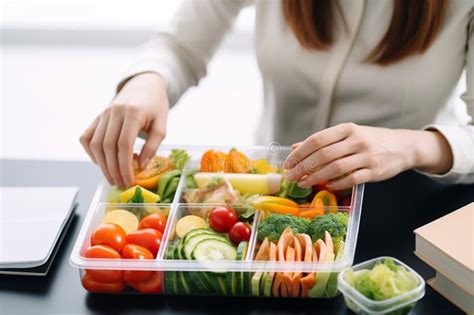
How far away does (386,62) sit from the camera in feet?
5.67

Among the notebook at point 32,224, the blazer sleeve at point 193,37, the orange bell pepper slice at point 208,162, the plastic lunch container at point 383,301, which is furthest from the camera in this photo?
the blazer sleeve at point 193,37

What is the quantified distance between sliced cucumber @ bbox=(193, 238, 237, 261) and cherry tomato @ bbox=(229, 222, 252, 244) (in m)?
0.02

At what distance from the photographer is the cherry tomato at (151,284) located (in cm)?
126

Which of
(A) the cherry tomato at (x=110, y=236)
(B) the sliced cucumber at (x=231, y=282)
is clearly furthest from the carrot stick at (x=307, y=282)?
(A) the cherry tomato at (x=110, y=236)

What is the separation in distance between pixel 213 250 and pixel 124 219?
0.21 meters

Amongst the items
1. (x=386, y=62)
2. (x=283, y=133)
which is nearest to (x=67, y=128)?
(x=283, y=133)

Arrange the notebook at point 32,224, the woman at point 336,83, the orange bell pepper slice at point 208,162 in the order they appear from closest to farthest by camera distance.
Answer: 1. the notebook at point 32,224
2. the woman at point 336,83
3. the orange bell pepper slice at point 208,162

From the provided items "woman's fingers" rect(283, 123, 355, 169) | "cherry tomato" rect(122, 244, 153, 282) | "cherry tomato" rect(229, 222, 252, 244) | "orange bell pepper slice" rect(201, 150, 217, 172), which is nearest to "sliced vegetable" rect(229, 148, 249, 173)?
"orange bell pepper slice" rect(201, 150, 217, 172)

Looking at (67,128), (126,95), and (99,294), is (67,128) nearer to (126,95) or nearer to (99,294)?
(126,95)

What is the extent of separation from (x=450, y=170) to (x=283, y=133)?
0.54 m

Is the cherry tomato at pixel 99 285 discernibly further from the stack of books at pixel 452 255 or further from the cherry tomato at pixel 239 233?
the stack of books at pixel 452 255

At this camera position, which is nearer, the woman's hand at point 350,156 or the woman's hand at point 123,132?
the woman's hand at point 350,156

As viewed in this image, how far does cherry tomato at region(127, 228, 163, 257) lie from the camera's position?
4.26ft

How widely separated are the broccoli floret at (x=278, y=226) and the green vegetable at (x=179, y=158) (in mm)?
328
